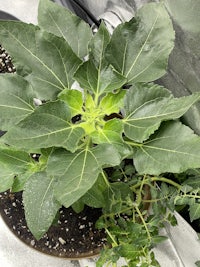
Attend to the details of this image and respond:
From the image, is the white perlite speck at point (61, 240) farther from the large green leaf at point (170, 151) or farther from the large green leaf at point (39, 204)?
the large green leaf at point (170, 151)

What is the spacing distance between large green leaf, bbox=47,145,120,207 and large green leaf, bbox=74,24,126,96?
86 millimetres

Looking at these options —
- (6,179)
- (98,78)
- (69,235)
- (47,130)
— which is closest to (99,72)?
(98,78)

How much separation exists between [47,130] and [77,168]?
60 mm

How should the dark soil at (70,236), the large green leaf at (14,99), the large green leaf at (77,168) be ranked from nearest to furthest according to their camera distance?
the large green leaf at (77,168) → the large green leaf at (14,99) → the dark soil at (70,236)

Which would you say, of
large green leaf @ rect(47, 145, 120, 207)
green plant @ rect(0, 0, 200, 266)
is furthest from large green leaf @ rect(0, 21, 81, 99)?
large green leaf @ rect(47, 145, 120, 207)

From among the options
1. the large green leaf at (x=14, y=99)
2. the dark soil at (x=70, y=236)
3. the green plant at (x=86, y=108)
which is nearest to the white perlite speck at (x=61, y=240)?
the dark soil at (x=70, y=236)

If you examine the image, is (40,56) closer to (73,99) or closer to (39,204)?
(73,99)

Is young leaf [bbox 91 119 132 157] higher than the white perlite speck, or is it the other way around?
young leaf [bbox 91 119 132 157]

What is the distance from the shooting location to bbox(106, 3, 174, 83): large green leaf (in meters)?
0.65

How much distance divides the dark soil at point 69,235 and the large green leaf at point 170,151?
0.27 meters

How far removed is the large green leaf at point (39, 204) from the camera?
0.70m

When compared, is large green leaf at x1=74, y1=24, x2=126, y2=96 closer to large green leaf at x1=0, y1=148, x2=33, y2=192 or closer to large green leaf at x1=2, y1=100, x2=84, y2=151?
large green leaf at x1=2, y1=100, x2=84, y2=151

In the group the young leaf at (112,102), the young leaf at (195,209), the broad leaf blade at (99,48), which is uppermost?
the broad leaf blade at (99,48)

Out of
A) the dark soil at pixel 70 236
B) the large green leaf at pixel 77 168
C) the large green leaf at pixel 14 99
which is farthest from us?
the dark soil at pixel 70 236
